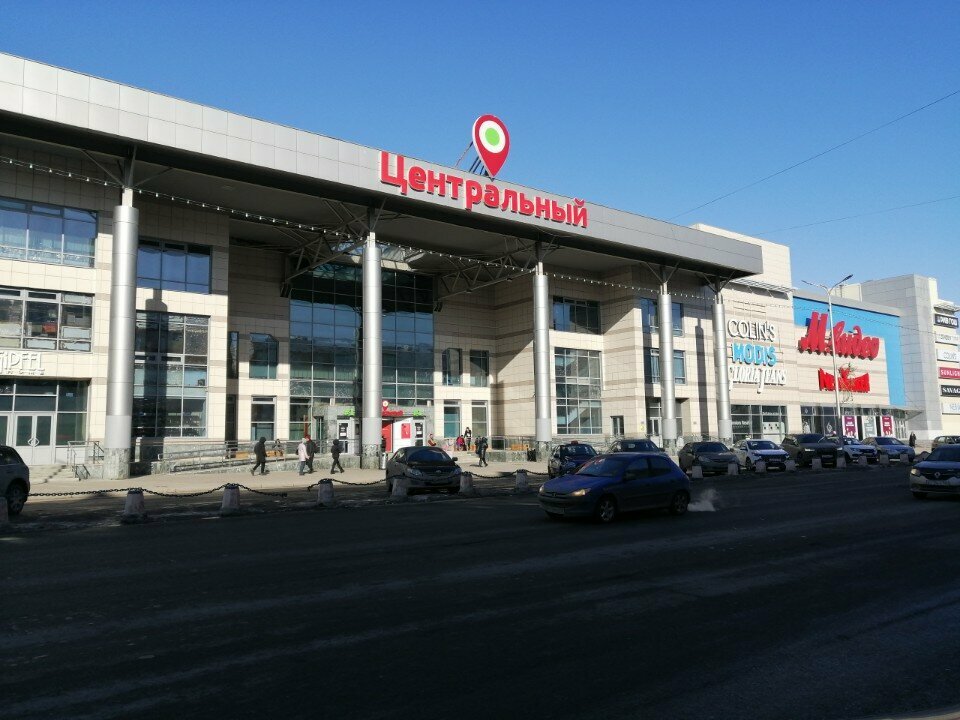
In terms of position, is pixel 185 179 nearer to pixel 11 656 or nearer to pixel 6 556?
pixel 6 556

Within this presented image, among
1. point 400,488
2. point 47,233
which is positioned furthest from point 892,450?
point 47,233

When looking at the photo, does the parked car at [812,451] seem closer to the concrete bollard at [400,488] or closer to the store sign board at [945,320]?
the concrete bollard at [400,488]

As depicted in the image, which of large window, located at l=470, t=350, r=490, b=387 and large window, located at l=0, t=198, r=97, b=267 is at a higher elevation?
large window, located at l=0, t=198, r=97, b=267

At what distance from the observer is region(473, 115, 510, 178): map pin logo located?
126 ft

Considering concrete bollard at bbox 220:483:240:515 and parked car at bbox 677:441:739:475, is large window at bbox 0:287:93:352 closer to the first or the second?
concrete bollard at bbox 220:483:240:515

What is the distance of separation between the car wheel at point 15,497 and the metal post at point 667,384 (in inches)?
1464

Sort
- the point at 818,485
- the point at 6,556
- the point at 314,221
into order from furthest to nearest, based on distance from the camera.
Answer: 1. the point at 314,221
2. the point at 818,485
3. the point at 6,556

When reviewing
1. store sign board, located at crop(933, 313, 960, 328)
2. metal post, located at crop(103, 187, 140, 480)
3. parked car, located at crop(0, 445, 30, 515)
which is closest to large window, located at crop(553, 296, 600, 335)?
metal post, located at crop(103, 187, 140, 480)

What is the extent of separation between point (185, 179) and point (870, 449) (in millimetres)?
38118

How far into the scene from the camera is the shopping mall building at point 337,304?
28.8 meters

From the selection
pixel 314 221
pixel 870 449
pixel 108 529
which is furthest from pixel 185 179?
pixel 870 449

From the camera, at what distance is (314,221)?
3853cm

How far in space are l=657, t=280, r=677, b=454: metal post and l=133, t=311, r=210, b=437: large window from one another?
28.6 meters

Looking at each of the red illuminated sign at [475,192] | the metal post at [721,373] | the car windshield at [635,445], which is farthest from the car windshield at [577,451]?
the metal post at [721,373]
